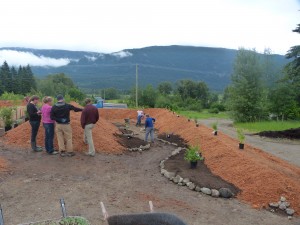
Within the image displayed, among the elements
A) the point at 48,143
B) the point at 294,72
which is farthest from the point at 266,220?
the point at 294,72

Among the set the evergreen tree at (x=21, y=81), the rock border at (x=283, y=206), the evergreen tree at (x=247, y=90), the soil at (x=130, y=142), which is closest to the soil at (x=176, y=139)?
the soil at (x=130, y=142)

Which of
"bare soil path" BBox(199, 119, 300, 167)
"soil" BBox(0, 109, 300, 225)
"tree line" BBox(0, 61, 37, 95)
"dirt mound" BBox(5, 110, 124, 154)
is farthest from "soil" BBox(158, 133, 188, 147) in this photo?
"tree line" BBox(0, 61, 37, 95)

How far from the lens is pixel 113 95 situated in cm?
10244

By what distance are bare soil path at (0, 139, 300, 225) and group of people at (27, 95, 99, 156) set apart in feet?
1.27

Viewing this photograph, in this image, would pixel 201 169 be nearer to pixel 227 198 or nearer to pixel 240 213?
pixel 227 198

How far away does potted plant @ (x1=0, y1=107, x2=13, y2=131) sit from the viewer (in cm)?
1552

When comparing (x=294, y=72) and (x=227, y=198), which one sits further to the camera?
(x=294, y=72)

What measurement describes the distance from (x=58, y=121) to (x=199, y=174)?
453 cm

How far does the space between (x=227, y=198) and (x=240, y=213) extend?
0.91 m

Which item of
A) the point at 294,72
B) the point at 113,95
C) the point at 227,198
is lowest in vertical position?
the point at 113,95

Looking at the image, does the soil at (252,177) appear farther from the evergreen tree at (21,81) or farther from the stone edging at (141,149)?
the evergreen tree at (21,81)

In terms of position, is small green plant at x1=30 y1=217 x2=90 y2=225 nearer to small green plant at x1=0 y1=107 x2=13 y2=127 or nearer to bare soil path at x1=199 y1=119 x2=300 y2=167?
bare soil path at x1=199 y1=119 x2=300 y2=167

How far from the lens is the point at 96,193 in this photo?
7.84 metres

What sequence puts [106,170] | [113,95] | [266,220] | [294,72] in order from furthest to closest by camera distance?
[113,95]
[294,72]
[106,170]
[266,220]
